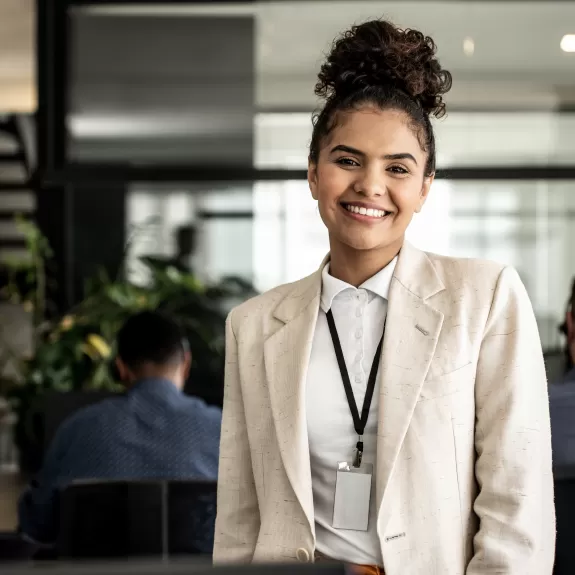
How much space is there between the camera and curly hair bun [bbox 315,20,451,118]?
1.50m

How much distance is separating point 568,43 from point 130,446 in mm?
4182

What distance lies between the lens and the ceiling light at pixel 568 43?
610 centimetres

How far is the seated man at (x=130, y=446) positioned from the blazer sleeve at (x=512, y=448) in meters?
1.56

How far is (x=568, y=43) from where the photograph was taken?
6.11 meters

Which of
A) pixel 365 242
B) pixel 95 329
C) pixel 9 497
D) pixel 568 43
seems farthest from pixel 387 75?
pixel 568 43

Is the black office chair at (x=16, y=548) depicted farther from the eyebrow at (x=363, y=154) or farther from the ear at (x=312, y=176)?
the eyebrow at (x=363, y=154)

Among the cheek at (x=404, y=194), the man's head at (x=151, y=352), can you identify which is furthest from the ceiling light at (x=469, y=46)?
the cheek at (x=404, y=194)

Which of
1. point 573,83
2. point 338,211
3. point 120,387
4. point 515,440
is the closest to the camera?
point 515,440

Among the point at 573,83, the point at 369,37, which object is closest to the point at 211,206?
the point at 573,83

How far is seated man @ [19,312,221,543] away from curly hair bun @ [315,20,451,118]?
1577 millimetres

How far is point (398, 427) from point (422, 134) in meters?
0.42

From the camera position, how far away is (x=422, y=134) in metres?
1.51

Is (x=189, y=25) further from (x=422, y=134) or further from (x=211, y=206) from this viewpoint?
(x=422, y=134)

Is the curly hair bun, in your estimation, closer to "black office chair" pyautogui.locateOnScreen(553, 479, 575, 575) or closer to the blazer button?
the blazer button
